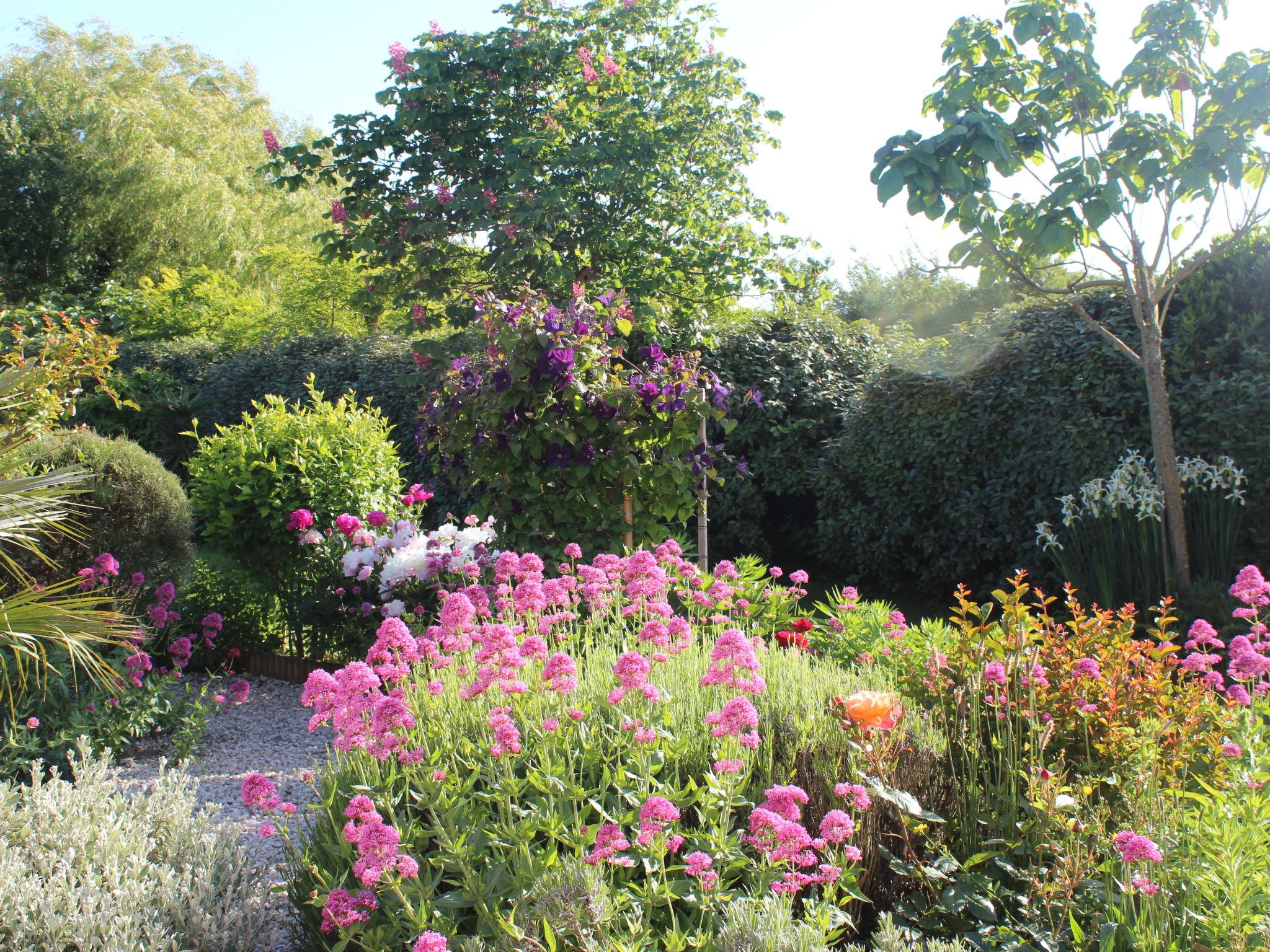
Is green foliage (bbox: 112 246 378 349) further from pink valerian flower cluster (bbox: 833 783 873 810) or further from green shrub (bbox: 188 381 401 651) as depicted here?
pink valerian flower cluster (bbox: 833 783 873 810)

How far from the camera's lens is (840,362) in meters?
8.88

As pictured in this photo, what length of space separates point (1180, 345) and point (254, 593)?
5821mm

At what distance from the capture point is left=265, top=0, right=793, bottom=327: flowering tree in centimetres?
872

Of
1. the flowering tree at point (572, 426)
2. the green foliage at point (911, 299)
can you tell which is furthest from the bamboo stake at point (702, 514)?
the green foliage at point (911, 299)

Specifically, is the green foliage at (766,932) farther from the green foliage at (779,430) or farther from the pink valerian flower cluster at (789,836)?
the green foliage at (779,430)

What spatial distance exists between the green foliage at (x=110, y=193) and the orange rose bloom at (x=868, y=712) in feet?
66.2

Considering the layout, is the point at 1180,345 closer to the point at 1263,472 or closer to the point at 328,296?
the point at 1263,472

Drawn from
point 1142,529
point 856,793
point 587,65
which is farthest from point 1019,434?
point 587,65

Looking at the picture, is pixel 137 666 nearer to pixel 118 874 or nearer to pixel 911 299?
pixel 118 874

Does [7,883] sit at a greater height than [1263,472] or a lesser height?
lesser

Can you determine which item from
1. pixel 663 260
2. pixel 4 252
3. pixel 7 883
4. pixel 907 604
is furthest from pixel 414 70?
pixel 4 252

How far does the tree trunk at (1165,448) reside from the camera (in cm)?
482

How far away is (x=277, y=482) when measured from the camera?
Result: 6.44 meters

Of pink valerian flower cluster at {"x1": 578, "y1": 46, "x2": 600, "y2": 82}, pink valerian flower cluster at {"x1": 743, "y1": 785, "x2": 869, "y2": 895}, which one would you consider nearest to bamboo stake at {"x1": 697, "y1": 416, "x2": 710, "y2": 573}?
pink valerian flower cluster at {"x1": 743, "y1": 785, "x2": 869, "y2": 895}
